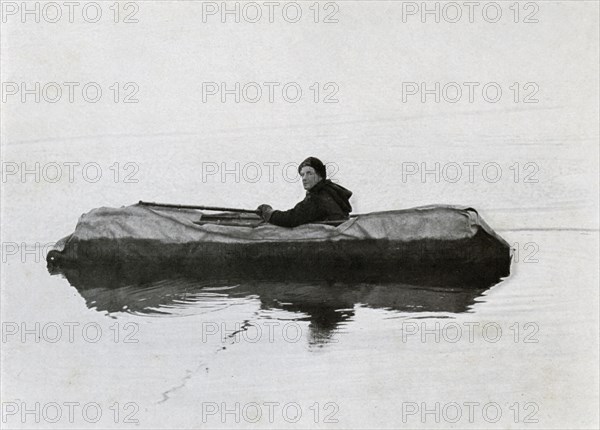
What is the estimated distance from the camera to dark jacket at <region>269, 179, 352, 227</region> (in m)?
4.54

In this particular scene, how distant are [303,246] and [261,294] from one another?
1.27ft

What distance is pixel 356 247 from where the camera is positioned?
14.4 ft

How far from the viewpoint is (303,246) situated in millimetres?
4445

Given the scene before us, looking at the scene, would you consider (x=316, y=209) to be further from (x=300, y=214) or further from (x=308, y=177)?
(x=308, y=177)

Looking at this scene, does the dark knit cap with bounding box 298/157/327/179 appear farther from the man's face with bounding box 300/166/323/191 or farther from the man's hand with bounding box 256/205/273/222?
the man's hand with bounding box 256/205/273/222

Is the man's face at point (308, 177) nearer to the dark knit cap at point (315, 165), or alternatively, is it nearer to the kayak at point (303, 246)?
the dark knit cap at point (315, 165)

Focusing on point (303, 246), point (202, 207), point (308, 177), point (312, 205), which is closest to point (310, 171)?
point (308, 177)

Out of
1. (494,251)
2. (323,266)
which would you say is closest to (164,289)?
(323,266)

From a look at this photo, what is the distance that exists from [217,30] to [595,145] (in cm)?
241

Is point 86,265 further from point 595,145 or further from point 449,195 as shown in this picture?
point 595,145

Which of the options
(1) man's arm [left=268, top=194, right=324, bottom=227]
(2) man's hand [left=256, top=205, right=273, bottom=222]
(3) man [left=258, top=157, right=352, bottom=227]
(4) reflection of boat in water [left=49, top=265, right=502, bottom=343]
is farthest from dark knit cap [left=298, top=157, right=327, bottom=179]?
(4) reflection of boat in water [left=49, top=265, right=502, bottom=343]

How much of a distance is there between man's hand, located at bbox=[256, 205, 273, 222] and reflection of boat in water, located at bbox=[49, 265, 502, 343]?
1.37 ft

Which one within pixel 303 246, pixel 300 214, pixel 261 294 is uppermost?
pixel 300 214

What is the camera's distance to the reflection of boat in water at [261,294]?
13.9ft
